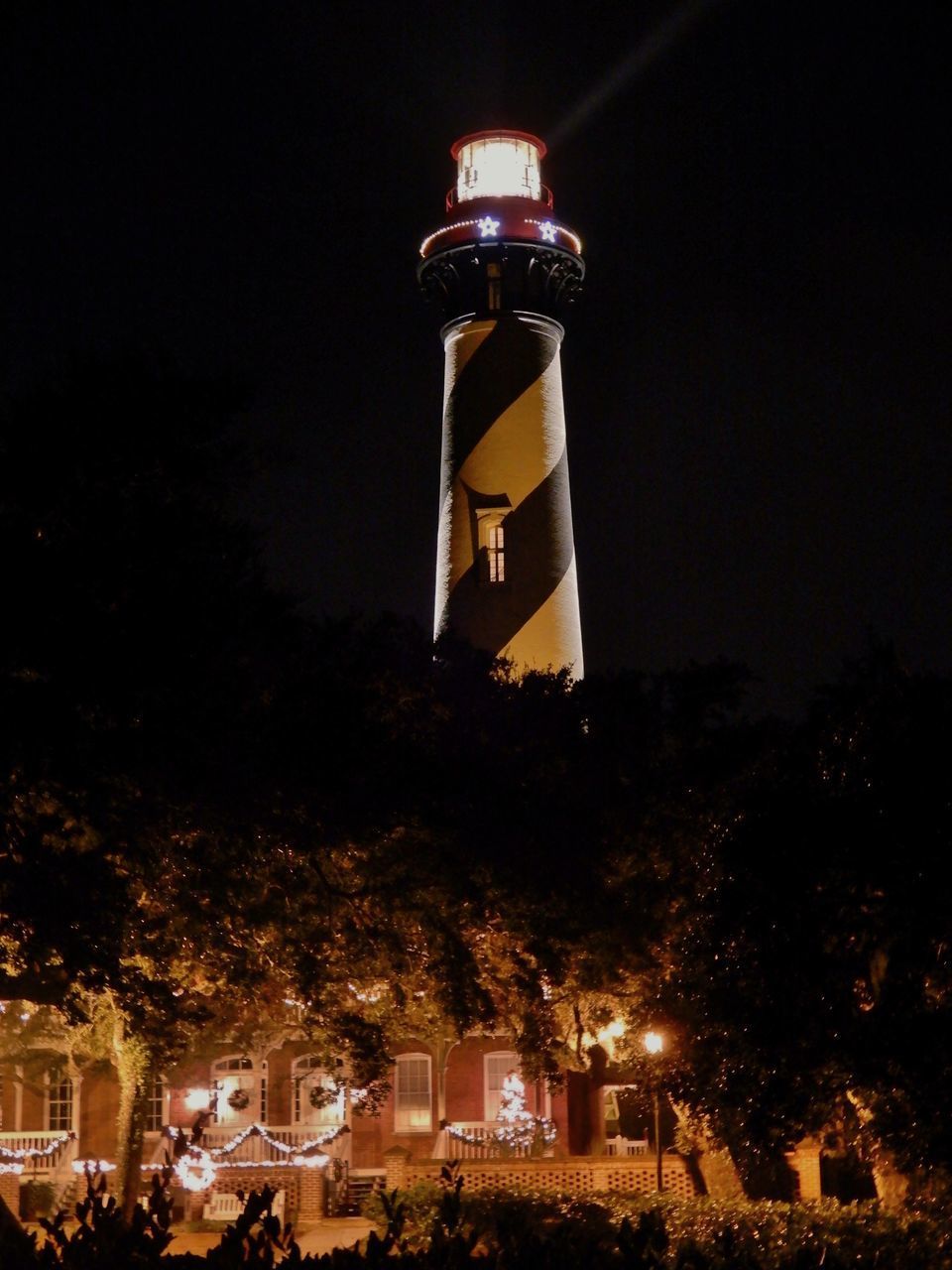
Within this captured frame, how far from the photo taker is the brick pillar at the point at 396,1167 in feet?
105

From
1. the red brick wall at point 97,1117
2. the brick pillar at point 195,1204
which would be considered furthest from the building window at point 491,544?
the red brick wall at point 97,1117

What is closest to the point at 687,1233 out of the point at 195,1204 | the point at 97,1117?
the point at 195,1204

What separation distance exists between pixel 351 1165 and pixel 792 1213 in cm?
1930

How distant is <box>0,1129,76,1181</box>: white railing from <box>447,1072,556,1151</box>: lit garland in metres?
8.00

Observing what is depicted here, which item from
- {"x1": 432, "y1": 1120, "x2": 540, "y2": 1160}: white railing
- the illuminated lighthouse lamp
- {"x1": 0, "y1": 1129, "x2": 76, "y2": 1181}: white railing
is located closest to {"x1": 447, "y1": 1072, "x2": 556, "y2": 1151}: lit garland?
{"x1": 432, "y1": 1120, "x2": 540, "y2": 1160}: white railing

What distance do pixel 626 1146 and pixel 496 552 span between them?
491 inches

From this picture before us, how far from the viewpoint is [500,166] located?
39219 mm

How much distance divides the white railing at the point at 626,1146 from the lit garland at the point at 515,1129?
124 cm

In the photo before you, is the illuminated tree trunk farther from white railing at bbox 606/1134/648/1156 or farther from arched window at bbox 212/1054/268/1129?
white railing at bbox 606/1134/648/1156

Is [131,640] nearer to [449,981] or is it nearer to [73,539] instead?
[73,539]

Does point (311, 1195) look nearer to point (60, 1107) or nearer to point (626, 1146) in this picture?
point (626, 1146)

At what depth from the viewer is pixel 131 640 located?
728 inches

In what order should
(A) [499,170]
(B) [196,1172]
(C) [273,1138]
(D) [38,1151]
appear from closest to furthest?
(B) [196,1172] → (C) [273,1138] → (D) [38,1151] → (A) [499,170]

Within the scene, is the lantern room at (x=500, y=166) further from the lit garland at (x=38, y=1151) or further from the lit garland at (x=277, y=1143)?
the lit garland at (x=38, y=1151)
